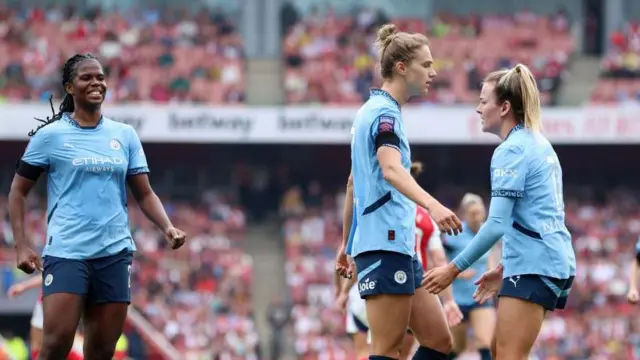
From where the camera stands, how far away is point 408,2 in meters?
30.8

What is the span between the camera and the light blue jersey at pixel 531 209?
6.86m

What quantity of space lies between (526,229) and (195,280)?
54.3 ft

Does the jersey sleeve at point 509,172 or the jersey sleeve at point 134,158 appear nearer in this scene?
the jersey sleeve at point 509,172

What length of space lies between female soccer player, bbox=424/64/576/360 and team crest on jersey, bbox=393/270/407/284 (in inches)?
16.5

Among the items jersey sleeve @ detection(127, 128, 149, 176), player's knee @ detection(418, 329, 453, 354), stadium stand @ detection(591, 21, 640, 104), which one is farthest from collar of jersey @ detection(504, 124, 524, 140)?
stadium stand @ detection(591, 21, 640, 104)

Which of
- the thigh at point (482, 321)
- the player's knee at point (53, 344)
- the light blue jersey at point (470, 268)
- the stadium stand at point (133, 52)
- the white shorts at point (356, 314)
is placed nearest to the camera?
the player's knee at point (53, 344)

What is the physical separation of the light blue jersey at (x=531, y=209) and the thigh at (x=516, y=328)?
18 centimetres

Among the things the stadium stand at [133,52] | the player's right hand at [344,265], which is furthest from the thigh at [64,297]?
the stadium stand at [133,52]

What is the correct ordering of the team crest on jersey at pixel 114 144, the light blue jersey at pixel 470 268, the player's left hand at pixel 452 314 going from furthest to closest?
the light blue jersey at pixel 470 268 → the player's left hand at pixel 452 314 → the team crest on jersey at pixel 114 144

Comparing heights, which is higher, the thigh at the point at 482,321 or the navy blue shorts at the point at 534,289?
the navy blue shorts at the point at 534,289

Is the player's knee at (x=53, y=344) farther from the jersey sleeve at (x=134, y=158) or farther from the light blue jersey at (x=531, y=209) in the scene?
the light blue jersey at (x=531, y=209)

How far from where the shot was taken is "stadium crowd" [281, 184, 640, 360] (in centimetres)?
2103

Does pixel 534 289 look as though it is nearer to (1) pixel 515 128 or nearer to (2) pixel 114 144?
(1) pixel 515 128

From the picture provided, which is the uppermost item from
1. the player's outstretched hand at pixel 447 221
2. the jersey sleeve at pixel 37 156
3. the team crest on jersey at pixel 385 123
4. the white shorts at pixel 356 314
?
the team crest on jersey at pixel 385 123
